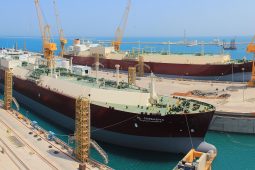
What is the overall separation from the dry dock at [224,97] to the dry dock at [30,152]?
16.2 meters

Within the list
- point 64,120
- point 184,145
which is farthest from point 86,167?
point 64,120

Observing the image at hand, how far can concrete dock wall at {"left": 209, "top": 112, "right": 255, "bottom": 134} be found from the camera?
3291 cm

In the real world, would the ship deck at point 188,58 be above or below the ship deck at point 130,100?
above

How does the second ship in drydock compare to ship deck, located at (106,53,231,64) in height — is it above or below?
below

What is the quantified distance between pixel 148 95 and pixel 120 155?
5.80 meters

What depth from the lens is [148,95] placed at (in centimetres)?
2953

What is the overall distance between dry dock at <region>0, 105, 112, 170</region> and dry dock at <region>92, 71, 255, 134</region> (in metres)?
16.2

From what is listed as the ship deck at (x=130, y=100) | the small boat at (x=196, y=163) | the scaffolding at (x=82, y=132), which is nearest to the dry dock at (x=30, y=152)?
the scaffolding at (x=82, y=132)

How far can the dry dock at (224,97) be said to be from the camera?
33250mm

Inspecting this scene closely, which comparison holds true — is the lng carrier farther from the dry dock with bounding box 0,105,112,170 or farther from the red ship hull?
the dry dock with bounding box 0,105,112,170

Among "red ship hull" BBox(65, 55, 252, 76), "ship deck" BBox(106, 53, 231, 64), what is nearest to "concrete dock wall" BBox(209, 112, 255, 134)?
"red ship hull" BBox(65, 55, 252, 76)

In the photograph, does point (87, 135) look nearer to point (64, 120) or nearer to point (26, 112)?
point (64, 120)

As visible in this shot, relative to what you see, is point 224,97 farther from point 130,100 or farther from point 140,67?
point 140,67

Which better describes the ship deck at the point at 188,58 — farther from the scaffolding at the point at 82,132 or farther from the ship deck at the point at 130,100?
the scaffolding at the point at 82,132
